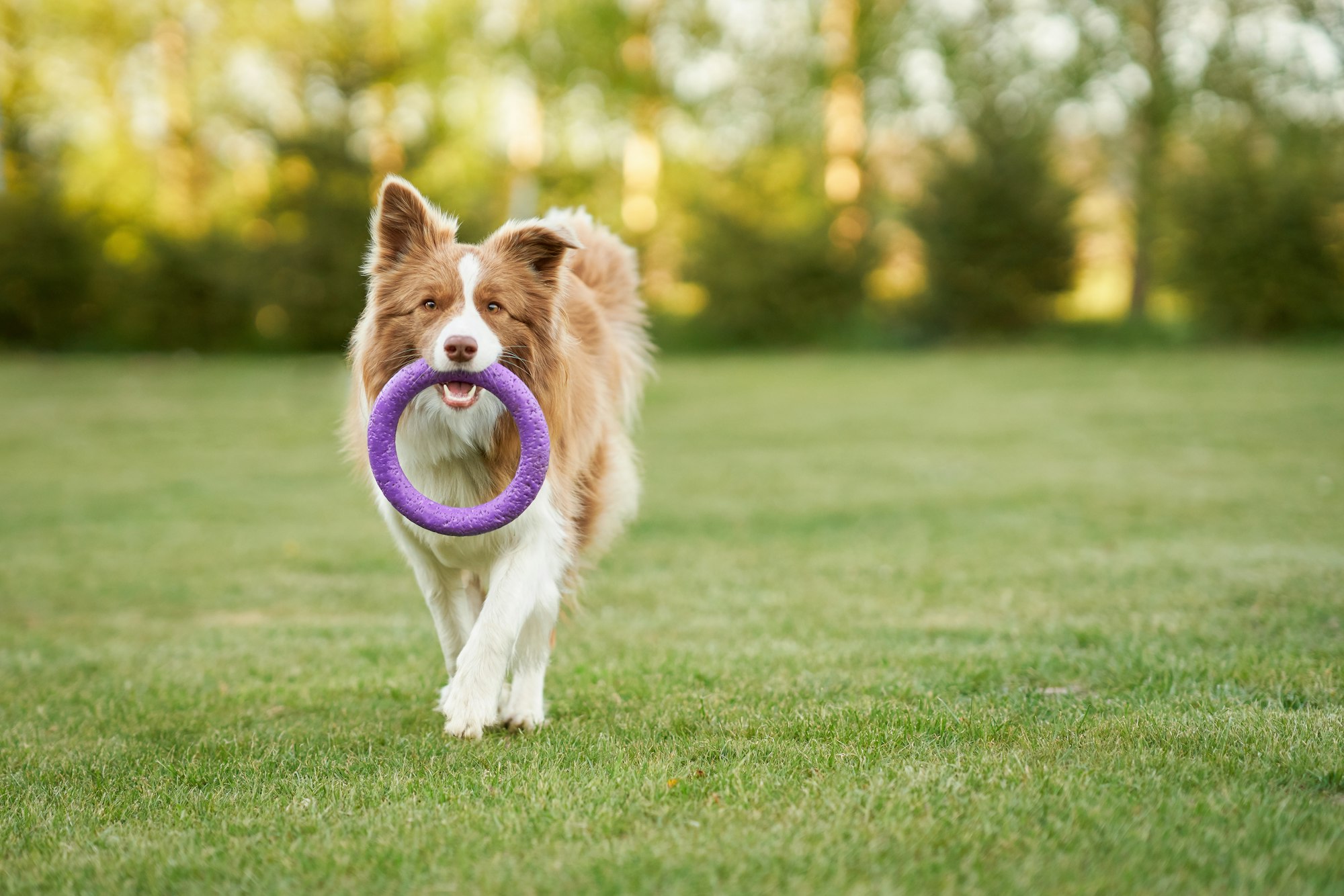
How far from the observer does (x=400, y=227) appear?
4707 millimetres

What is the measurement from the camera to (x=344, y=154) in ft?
95.1

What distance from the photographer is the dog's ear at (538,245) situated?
15.2 ft

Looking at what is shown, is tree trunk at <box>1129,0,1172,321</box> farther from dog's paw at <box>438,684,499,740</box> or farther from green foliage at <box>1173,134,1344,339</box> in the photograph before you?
dog's paw at <box>438,684,499,740</box>

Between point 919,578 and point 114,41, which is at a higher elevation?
point 114,41

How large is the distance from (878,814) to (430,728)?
2071 mm

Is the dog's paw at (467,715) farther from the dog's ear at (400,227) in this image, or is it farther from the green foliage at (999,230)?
the green foliage at (999,230)

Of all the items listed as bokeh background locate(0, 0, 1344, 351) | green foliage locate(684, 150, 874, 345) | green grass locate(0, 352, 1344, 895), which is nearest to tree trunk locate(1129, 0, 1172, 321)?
bokeh background locate(0, 0, 1344, 351)

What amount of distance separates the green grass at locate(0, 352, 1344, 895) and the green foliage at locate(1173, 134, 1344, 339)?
541 inches

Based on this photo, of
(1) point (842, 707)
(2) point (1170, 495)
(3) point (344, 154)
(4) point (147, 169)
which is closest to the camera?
(1) point (842, 707)

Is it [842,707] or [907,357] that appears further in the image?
[907,357]

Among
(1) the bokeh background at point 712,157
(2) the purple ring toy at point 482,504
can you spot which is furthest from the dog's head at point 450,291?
(1) the bokeh background at point 712,157

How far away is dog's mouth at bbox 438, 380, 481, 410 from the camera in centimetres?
441

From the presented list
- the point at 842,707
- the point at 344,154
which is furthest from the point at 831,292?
the point at 842,707

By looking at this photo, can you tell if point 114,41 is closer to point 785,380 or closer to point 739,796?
point 785,380
